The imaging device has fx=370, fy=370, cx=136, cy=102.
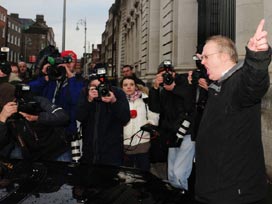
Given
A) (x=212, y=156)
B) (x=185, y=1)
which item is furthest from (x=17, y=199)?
(x=185, y=1)

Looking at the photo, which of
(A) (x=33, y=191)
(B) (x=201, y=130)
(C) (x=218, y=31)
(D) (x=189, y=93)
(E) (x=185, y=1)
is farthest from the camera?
(E) (x=185, y=1)

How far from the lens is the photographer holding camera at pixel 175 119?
4434mm

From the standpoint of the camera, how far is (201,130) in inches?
94.5

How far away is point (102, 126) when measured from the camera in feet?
12.7

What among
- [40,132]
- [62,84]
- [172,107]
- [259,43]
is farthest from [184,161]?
[259,43]

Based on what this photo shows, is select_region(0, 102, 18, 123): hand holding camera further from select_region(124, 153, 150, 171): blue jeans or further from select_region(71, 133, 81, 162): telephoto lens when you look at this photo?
select_region(124, 153, 150, 171): blue jeans

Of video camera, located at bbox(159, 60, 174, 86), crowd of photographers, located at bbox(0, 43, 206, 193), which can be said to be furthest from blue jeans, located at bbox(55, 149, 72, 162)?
video camera, located at bbox(159, 60, 174, 86)

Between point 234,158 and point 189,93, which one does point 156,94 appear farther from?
point 234,158

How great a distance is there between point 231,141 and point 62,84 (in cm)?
255

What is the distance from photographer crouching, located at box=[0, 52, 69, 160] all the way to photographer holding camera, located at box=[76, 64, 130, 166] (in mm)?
341

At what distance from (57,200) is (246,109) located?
4.04 feet

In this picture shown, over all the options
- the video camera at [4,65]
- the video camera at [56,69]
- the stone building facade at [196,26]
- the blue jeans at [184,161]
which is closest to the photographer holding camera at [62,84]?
the video camera at [56,69]

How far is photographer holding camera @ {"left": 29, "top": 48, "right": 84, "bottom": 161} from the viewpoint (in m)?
4.23

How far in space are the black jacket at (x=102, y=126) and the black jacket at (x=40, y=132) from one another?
1.13ft
